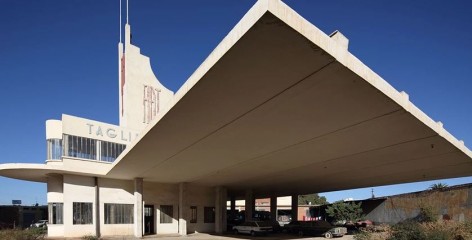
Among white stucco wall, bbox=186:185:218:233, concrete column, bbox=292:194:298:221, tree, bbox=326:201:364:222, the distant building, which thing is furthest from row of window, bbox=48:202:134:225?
concrete column, bbox=292:194:298:221

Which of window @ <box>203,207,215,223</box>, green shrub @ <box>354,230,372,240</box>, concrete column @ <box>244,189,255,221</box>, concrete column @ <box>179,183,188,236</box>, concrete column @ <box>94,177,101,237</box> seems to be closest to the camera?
green shrub @ <box>354,230,372,240</box>

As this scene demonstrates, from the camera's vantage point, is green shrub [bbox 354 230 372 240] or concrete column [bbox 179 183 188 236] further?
concrete column [bbox 179 183 188 236]

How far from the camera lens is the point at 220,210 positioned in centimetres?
3600

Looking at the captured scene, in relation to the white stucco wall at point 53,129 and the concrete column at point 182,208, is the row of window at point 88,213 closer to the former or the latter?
the concrete column at point 182,208

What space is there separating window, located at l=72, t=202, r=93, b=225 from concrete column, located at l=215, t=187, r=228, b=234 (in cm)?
1247

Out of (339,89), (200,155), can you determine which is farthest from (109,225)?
(339,89)

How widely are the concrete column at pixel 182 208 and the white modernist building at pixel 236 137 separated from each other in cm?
10

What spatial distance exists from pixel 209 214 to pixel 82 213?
13267mm

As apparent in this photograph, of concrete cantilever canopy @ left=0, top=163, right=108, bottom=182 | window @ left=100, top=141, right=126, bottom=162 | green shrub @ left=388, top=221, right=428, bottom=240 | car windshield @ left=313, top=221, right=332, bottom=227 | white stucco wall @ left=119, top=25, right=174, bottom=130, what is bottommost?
car windshield @ left=313, top=221, right=332, bottom=227

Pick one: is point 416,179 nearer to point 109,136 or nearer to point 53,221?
point 109,136

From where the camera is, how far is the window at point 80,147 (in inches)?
1045

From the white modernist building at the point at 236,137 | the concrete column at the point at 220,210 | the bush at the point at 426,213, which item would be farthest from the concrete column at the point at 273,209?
the bush at the point at 426,213

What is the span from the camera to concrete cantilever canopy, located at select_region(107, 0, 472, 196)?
856 cm

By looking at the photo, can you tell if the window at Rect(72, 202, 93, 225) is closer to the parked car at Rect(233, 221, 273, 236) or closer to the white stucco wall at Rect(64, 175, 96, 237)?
the white stucco wall at Rect(64, 175, 96, 237)
